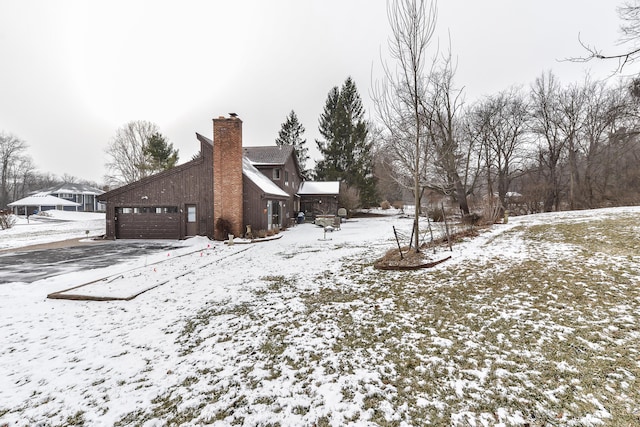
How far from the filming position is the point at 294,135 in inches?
1769

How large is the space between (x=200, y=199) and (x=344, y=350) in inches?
570

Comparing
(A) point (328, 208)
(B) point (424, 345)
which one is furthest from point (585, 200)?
(B) point (424, 345)

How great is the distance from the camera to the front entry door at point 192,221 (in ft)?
52.2

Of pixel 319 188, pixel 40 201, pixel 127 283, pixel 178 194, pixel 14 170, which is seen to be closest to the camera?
pixel 127 283

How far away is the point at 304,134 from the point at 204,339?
4415 centimetres

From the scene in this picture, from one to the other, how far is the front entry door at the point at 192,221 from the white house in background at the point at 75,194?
148 feet

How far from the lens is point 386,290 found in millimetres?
6031

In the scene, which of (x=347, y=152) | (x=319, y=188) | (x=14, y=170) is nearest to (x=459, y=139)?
(x=319, y=188)

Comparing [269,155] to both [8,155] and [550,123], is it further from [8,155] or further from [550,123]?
[8,155]

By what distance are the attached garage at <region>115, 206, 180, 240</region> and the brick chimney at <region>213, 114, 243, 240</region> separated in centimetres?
331

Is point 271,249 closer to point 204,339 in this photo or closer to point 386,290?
point 386,290

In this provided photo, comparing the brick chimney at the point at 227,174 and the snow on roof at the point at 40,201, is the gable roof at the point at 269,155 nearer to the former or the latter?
the brick chimney at the point at 227,174

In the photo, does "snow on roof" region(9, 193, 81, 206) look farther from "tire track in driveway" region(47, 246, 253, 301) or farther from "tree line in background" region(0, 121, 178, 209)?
"tire track in driveway" region(47, 246, 253, 301)

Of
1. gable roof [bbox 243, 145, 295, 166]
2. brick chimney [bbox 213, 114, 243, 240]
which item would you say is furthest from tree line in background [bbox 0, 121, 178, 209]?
brick chimney [bbox 213, 114, 243, 240]
